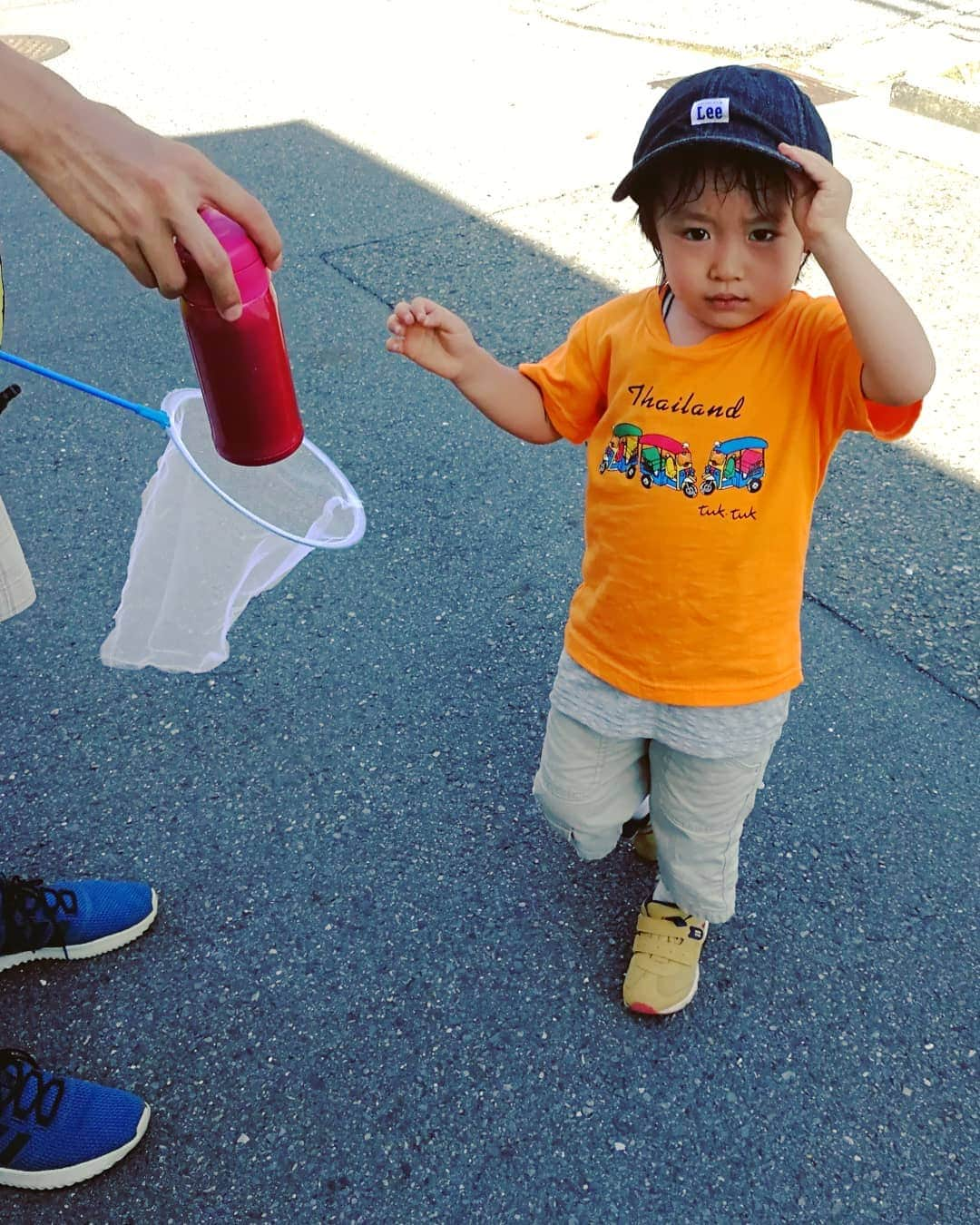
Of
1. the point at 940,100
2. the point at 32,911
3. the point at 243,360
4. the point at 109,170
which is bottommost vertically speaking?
the point at 32,911

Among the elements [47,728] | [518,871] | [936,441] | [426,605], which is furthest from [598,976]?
[936,441]

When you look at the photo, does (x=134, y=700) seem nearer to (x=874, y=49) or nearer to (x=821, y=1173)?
(x=821, y=1173)

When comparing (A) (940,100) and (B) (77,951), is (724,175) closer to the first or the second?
(B) (77,951)

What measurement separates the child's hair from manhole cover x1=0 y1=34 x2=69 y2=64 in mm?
6790

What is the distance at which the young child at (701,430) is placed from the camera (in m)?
1.41

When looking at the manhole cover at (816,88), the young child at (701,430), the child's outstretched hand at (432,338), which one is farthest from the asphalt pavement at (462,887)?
the manhole cover at (816,88)

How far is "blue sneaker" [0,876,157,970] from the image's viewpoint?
1.95 metres

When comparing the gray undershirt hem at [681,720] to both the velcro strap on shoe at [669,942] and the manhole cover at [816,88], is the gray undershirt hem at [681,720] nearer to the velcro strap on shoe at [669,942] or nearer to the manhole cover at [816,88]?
the velcro strap on shoe at [669,942]

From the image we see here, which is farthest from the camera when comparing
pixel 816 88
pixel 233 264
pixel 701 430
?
pixel 816 88

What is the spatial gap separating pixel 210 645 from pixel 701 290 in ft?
3.53

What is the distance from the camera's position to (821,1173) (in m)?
1.75

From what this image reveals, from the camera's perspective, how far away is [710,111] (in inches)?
55.3

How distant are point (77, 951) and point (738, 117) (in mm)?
1702

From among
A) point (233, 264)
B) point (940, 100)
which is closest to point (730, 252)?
point (233, 264)
